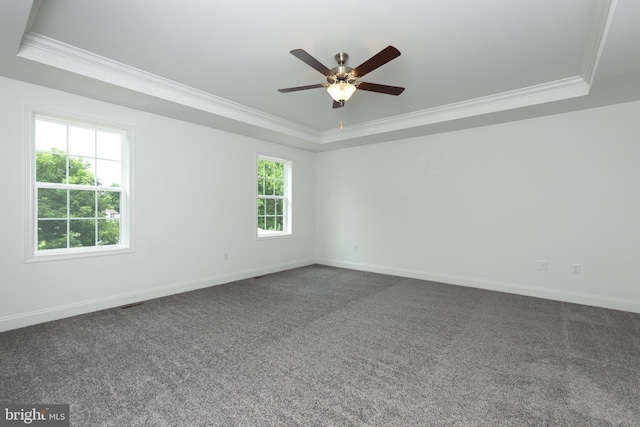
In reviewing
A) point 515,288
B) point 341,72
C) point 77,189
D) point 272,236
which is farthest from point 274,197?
point 515,288

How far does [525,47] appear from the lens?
2.72 metres

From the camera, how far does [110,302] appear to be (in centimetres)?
361

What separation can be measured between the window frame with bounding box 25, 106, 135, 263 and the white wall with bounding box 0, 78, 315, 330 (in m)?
0.05

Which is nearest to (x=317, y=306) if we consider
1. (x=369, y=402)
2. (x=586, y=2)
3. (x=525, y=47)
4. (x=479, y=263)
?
(x=369, y=402)

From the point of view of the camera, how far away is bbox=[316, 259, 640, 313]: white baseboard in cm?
367

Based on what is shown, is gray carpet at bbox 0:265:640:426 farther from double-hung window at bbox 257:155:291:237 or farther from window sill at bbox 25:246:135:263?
double-hung window at bbox 257:155:291:237

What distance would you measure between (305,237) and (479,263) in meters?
3.29

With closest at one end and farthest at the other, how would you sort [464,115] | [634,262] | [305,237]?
[634,262] < [464,115] < [305,237]

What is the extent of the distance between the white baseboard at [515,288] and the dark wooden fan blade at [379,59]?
12.1ft

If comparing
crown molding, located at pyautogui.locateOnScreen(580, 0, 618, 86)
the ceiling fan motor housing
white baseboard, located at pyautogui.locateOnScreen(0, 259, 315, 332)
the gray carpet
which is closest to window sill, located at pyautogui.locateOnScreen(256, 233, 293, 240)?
white baseboard, located at pyautogui.locateOnScreen(0, 259, 315, 332)

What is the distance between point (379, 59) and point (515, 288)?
3.83 meters

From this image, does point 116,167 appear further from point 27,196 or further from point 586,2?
point 586,2

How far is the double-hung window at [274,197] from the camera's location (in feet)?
18.6

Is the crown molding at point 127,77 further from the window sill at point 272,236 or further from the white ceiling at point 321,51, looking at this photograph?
the window sill at point 272,236
